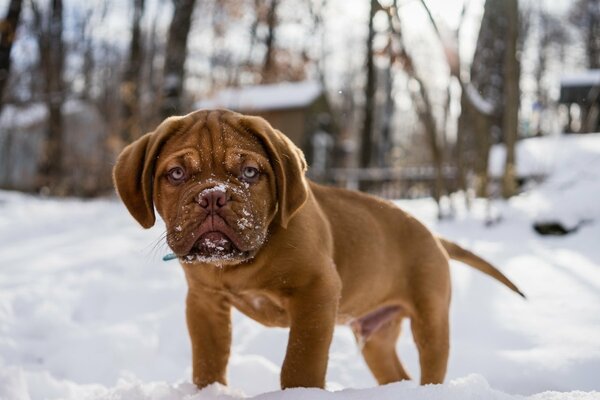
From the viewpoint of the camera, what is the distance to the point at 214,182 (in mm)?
2283

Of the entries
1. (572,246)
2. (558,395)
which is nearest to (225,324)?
(558,395)

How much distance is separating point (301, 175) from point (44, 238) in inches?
277

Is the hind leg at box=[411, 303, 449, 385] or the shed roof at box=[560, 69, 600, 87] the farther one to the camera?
the shed roof at box=[560, 69, 600, 87]

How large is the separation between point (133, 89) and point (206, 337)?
12.7 meters

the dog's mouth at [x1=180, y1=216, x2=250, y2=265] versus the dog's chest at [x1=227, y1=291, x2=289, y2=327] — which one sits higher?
the dog's mouth at [x1=180, y1=216, x2=250, y2=265]

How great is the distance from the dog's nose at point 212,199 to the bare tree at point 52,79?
16042 mm

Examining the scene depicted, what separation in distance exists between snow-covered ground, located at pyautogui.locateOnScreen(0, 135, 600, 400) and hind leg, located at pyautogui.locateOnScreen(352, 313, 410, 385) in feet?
0.73

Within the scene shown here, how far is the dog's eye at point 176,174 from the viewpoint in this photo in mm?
2414

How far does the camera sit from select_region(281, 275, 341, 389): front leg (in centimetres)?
241

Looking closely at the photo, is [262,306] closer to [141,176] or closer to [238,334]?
[141,176]

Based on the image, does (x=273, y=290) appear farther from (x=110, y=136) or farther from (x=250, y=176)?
(x=110, y=136)

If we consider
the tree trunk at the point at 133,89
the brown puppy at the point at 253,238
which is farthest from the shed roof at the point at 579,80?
the brown puppy at the point at 253,238

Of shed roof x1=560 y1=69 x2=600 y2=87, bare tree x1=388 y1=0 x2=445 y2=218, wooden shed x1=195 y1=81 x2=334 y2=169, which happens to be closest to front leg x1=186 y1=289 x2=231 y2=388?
bare tree x1=388 y1=0 x2=445 y2=218

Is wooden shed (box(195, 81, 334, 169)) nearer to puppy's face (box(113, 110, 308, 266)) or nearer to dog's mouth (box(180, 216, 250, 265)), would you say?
puppy's face (box(113, 110, 308, 266))
